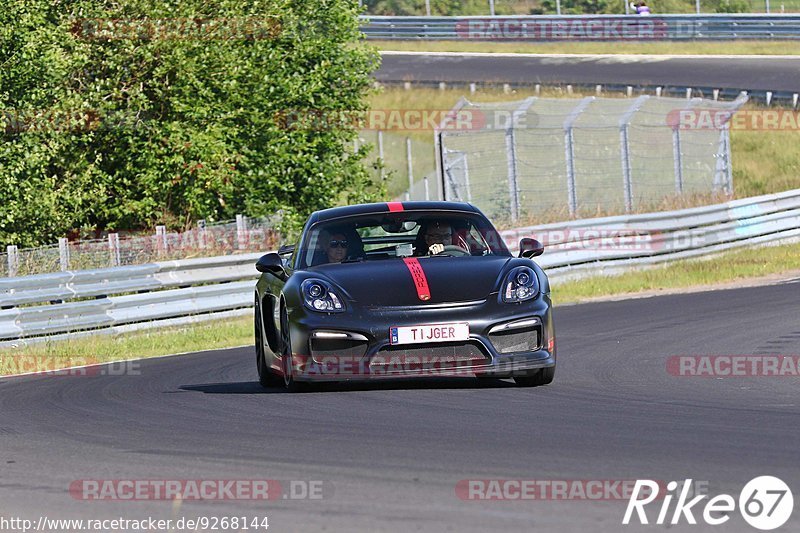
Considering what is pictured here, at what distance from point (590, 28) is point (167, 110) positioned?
1116 inches

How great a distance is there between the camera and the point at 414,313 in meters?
9.16

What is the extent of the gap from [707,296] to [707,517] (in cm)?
1312

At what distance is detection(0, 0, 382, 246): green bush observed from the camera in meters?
21.6

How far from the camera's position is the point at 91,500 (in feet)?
19.9

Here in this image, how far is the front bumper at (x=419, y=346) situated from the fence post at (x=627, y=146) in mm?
15599

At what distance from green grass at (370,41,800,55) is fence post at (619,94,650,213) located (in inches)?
849

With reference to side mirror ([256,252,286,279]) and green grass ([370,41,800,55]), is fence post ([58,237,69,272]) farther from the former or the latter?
green grass ([370,41,800,55])

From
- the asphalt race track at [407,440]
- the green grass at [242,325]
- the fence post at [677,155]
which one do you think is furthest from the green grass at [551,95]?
the asphalt race track at [407,440]

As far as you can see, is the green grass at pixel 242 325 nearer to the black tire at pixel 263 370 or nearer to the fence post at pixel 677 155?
the fence post at pixel 677 155

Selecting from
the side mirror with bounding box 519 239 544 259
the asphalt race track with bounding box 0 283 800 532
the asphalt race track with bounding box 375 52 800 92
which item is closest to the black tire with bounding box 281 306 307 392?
the asphalt race track with bounding box 0 283 800 532

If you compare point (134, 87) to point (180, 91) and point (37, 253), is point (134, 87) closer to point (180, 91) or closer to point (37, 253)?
point (180, 91)

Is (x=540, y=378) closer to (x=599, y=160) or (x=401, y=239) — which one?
(x=401, y=239)

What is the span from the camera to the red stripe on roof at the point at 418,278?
365 inches

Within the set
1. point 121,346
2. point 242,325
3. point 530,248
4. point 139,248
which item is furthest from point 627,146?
point 530,248
